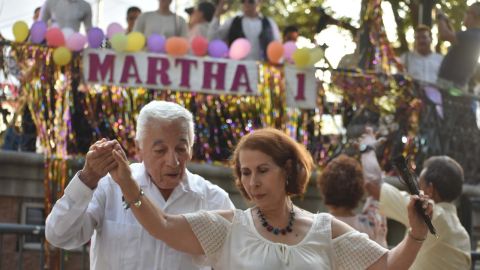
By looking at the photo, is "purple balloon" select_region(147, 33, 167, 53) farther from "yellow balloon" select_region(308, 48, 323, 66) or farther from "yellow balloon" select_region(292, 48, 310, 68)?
"yellow balloon" select_region(308, 48, 323, 66)

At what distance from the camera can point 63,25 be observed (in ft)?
33.5

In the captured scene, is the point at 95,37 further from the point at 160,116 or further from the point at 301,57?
the point at 160,116

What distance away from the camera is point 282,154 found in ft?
13.1

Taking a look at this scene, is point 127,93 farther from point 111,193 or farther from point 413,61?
point 111,193

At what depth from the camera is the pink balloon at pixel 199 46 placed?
9938 millimetres

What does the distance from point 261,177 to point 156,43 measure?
6120 millimetres

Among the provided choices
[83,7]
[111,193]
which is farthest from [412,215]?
[83,7]

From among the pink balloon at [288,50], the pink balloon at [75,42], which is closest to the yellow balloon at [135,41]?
the pink balloon at [75,42]

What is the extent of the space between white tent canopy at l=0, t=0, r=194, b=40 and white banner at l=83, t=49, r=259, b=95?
1.03 meters

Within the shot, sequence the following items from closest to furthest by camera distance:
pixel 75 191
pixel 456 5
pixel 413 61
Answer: pixel 75 191 < pixel 413 61 < pixel 456 5

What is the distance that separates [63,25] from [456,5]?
28.3ft

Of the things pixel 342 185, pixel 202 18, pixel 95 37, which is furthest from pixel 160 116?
pixel 202 18

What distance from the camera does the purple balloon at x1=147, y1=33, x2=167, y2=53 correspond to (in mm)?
9891

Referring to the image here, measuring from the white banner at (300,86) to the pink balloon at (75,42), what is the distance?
2.12 m
